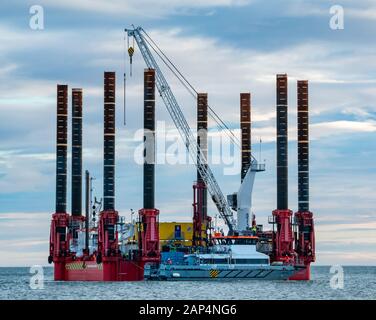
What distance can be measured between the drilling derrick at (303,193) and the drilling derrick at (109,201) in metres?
22.4

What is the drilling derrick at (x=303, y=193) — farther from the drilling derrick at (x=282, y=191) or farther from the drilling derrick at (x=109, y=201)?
the drilling derrick at (x=109, y=201)

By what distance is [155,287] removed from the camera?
368ft

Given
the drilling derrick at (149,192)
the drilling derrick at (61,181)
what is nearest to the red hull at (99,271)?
the drilling derrick at (61,181)

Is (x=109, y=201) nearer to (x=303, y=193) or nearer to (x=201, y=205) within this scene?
(x=201, y=205)

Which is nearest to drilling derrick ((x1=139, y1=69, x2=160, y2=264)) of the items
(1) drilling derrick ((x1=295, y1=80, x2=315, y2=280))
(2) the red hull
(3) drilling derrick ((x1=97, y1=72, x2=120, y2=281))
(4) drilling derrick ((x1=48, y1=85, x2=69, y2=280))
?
(2) the red hull

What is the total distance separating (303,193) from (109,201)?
23486 millimetres

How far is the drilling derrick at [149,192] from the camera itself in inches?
4951

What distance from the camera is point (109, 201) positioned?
128500 millimetres

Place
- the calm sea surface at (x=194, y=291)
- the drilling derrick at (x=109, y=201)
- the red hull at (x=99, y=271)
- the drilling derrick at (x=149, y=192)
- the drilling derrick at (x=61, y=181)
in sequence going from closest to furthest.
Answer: the calm sea surface at (x=194, y=291) → the drilling derrick at (x=149, y=192) → the drilling derrick at (x=109, y=201) → the red hull at (x=99, y=271) → the drilling derrick at (x=61, y=181)

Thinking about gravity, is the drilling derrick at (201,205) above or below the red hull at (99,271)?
above

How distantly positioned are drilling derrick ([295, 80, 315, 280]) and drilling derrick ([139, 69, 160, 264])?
17570 millimetres

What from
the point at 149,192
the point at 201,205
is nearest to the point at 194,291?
the point at 149,192

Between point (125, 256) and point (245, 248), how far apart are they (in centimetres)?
1773
